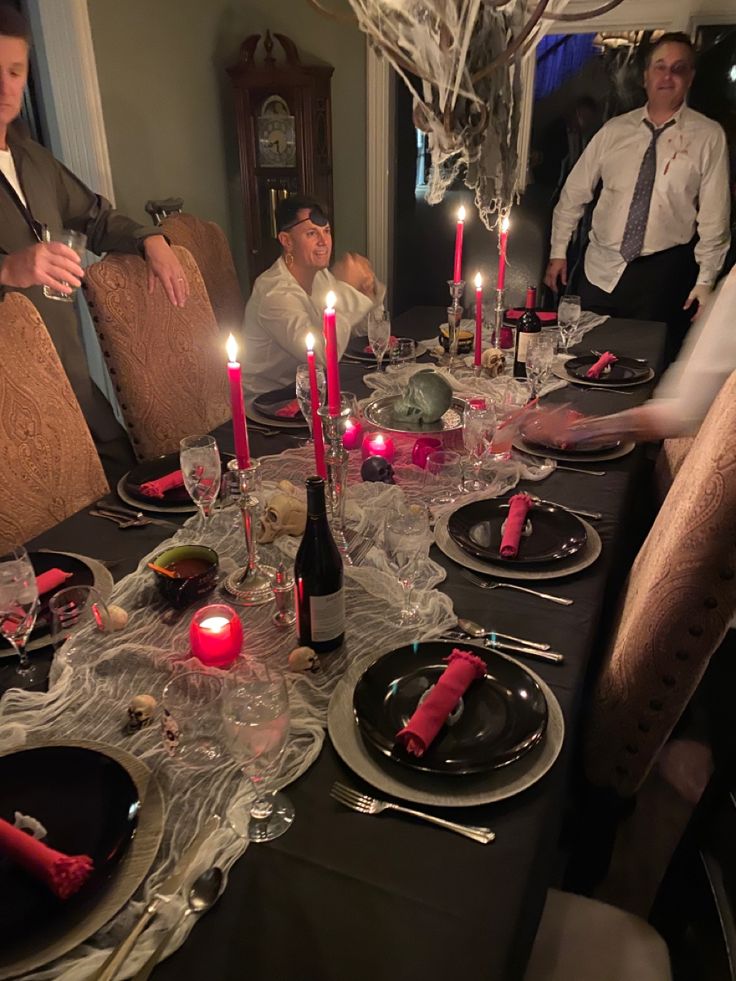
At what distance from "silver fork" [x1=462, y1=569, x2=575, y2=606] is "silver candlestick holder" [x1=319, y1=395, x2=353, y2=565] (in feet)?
0.64

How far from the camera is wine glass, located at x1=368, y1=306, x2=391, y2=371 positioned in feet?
6.47

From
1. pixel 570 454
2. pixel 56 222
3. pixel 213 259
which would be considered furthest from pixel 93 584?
pixel 213 259

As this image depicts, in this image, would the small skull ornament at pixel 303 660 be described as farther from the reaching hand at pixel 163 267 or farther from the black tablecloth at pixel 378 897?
the reaching hand at pixel 163 267

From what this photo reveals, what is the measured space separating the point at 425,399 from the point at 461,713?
87 cm

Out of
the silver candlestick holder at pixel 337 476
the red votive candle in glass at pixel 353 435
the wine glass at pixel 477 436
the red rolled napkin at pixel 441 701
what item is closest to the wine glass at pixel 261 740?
the red rolled napkin at pixel 441 701

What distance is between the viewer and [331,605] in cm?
92

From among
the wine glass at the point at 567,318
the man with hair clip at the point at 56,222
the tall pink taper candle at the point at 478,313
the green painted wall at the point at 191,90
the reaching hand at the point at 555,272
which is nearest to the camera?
the man with hair clip at the point at 56,222

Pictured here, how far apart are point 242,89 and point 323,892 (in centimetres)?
330

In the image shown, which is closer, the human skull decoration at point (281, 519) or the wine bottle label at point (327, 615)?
the wine bottle label at point (327, 615)

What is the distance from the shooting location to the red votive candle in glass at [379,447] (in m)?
1.48

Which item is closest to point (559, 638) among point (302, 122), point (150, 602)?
point (150, 602)

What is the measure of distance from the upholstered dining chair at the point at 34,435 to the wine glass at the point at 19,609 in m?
0.47

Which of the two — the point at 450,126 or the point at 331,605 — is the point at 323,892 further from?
A: the point at 450,126

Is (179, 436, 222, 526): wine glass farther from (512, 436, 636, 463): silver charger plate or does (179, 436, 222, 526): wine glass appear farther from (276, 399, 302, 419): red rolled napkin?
(512, 436, 636, 463): silver charger plate
